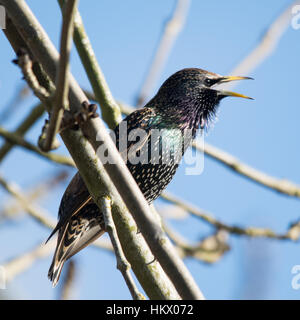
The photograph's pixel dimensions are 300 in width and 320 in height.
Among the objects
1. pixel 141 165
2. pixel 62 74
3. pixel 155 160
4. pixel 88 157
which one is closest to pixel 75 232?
pixel 141 165

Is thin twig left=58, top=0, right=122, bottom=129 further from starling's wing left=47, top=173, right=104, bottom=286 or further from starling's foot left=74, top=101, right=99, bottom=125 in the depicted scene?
starling's foot left=74, top=101, right=99, bottom=125

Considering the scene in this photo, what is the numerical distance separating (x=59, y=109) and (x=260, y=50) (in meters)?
3.21

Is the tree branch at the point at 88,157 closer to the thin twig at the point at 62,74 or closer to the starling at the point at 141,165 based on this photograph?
the thin twig at the point at 62,74

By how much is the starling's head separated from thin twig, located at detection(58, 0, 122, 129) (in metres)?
0.54

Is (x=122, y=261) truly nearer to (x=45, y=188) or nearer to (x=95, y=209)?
(x=95, y=209)

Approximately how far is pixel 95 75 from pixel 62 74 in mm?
2139

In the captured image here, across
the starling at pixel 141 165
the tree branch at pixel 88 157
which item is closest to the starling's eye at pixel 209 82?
the starling at pixel 141 165

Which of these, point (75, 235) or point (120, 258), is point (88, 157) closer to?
point (120, 258)

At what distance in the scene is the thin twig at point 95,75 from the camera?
449cm

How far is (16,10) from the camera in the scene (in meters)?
3.15

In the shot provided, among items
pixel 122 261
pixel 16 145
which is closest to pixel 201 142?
pixel 16 145

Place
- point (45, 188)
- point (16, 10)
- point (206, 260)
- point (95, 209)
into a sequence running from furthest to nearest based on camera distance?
point (206, 260) → point (45, 188) → point (95, 209) → point (16, 10)
